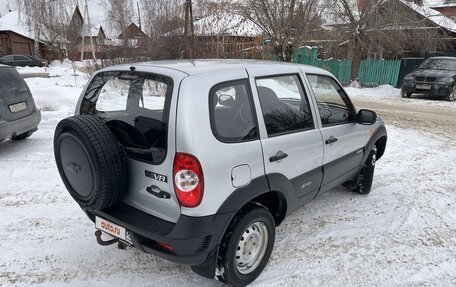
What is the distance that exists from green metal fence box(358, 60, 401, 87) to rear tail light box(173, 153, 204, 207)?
18583mm

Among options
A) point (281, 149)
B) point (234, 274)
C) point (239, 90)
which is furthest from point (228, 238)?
point (239, 90)

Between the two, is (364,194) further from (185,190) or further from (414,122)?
(414,122)

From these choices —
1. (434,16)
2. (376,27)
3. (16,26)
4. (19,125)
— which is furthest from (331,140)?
(16,26)

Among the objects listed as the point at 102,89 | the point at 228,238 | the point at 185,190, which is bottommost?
the point at 228,238

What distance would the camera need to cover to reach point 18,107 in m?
6.03

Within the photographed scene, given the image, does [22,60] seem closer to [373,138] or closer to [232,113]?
[373,138]

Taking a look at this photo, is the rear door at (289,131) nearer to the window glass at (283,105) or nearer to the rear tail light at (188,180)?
the window glass at (283,105)

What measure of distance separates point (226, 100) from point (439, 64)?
14708 millimetres

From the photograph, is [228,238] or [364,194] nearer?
[228,238]

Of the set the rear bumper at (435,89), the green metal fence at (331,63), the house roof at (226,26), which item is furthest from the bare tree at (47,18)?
the rear bumper at (435,89)

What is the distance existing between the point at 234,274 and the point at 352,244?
1437 mm

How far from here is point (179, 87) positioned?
2.35 m

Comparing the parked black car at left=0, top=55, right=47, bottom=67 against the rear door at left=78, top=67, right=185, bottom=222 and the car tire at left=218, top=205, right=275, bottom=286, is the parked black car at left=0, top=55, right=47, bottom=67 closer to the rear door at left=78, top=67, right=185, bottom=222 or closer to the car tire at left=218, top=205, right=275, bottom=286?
the rear door at left=78, top=67, right=185, bottom=222

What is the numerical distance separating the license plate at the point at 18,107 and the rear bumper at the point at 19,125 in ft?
0.56
